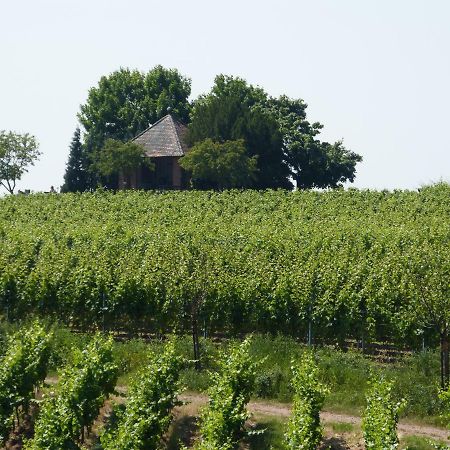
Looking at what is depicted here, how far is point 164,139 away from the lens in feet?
222

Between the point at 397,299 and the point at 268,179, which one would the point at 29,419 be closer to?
the point at 397,299

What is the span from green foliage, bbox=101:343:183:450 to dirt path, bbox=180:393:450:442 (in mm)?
1505

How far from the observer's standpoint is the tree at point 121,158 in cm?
6381

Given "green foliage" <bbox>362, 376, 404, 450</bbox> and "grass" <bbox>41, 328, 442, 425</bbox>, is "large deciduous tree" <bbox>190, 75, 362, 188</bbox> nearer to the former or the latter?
"grass" <bbox>41, 328, 442, 425</bbox>

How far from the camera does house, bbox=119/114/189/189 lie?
2557 inches

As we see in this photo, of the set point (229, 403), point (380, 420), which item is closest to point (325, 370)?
point (229, 403)

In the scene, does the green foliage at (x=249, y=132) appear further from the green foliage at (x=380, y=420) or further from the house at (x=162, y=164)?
the green foliage at (x=380, y=420)

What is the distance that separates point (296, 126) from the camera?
66.2 metres

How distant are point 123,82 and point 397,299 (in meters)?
57.9

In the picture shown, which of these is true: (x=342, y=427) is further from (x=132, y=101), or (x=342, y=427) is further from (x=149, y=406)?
(x=132, y=101)

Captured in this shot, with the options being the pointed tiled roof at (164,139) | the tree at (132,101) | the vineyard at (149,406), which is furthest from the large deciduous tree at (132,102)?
the vineyard at (149,406)

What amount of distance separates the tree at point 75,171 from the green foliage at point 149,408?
47.4 metres

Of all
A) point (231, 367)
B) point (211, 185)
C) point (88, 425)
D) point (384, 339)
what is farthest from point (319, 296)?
point (211, 185)

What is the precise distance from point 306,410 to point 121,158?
45.0 m
